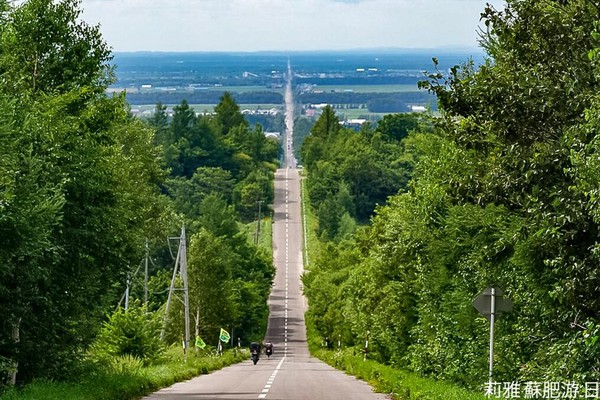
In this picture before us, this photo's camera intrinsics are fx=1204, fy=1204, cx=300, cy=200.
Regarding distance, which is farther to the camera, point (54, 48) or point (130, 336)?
point (130, 336)

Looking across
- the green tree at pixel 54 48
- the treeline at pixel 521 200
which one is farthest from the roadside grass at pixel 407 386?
the green tree at pixel 54 48

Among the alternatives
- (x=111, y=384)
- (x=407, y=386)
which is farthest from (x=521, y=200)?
(x=111, y=384)

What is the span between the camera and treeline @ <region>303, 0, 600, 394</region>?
706 inches

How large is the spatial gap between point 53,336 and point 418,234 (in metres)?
11.3

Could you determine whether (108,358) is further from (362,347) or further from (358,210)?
(358,210)

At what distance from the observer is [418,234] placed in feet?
104

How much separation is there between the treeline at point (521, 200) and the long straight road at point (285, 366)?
3.15 meters

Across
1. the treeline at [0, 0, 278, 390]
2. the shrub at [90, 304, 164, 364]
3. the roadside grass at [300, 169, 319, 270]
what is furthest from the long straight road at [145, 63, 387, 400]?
the treeline at [0, 0, 278, 390]

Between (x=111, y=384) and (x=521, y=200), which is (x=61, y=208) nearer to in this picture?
(x=111, y=384)

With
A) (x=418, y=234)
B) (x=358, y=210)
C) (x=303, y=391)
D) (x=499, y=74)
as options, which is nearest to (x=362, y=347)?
(x=418, y=234)

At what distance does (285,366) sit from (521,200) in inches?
1335

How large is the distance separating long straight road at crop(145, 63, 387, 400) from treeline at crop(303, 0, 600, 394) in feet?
10.3

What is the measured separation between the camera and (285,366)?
174ft

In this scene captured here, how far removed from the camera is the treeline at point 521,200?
17.9m
